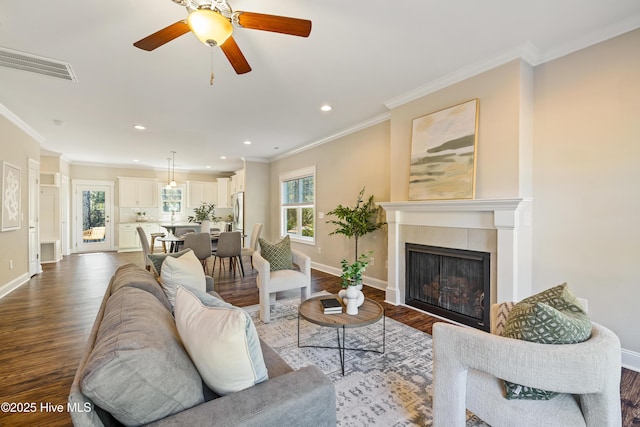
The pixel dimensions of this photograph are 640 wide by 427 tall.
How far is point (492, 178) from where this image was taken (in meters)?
2.78

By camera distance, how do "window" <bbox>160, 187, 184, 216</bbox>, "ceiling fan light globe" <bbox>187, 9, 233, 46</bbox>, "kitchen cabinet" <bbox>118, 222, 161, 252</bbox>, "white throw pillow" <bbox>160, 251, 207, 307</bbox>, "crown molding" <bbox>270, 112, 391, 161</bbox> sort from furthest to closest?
1. "window" <bbox>160, 187, 184, 216</bbox>
2. "kitchen cabinet" <bbox>118, 222, 161, 252</bbox>
3. "crown molding" <bbox>270, 112, 391, 161</bbox>
4. "white throw pillow" <bbox>160, 251, 207, 307</bbox>
5. "ceiling fan light globe" <bbox>187, 9, 233, 46</bbox>

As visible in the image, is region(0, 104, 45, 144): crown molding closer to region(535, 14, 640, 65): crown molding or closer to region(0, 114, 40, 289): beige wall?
region(0, 114, 40, 289): beige wall

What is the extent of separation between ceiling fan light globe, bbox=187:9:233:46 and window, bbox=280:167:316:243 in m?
4.27

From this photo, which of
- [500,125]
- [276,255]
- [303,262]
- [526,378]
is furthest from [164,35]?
[500,125]

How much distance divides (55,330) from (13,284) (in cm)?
244

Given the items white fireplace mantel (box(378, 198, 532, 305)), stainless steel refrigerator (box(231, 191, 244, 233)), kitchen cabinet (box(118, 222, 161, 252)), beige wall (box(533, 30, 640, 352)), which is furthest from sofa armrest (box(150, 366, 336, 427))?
kitchen cabinet (box(118, 222, 161, 252))

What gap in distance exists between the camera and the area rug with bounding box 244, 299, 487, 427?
1.76 m

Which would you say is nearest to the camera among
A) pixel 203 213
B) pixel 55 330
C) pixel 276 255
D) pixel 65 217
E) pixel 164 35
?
pixel 164 35

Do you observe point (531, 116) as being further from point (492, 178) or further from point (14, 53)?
point (14, 53)

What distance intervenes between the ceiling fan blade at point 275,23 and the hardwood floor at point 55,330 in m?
2.67

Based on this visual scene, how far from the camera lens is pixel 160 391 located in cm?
91

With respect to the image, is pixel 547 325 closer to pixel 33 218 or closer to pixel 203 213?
pixel 33 218

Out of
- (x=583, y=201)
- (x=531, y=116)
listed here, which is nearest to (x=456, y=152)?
(x=531, y=116)

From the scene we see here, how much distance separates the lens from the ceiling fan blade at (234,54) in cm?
190
